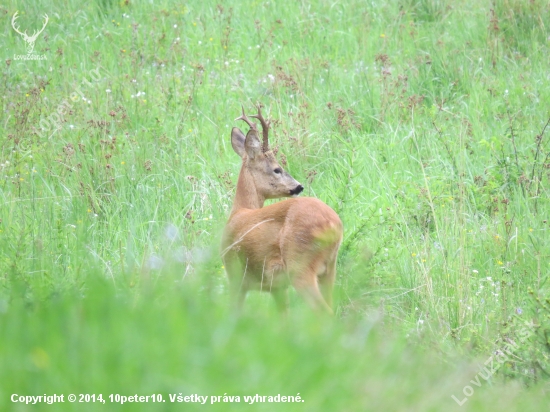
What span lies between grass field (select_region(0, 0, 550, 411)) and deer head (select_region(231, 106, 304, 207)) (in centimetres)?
36

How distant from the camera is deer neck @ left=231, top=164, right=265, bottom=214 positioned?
19.2 feet

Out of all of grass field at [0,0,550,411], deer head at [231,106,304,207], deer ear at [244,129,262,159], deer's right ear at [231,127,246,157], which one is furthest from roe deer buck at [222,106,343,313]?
deer's right ear at [231,127,246,157]

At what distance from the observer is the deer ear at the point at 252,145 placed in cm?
616

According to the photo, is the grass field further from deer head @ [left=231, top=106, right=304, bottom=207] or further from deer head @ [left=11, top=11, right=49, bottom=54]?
deer head @ [left=231, top=106, right=304, bottom=207]

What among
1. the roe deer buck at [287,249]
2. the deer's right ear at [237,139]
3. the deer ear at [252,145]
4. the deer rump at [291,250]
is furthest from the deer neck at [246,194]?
the deer rump at [291,250]

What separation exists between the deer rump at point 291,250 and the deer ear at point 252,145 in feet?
3.93

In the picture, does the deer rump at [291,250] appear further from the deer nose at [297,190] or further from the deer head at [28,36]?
the deer head at [28,36]

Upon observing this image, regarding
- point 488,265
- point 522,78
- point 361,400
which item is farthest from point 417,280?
point 522,78

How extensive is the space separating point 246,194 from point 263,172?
0.26 meters

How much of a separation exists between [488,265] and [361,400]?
131 inches

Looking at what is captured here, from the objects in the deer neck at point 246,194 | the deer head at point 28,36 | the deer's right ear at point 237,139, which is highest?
the deer's right ear at point 237,139

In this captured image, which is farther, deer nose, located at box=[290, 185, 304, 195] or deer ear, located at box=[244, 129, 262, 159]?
A: deer ear, located at box=[244, 129, 262, 159]

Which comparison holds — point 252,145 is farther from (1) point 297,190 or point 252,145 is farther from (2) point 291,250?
(2) point 291,250

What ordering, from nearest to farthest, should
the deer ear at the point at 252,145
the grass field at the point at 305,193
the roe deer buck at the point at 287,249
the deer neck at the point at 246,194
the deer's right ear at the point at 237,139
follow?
→ 1. the grass field at the point at 305,193
2. the roe deer buck at the point at 287,249
3. the deer neck at the point at 246,194
4. the deer ear at the point at 252,145
5. the deer's right ear at the point at 237,139
